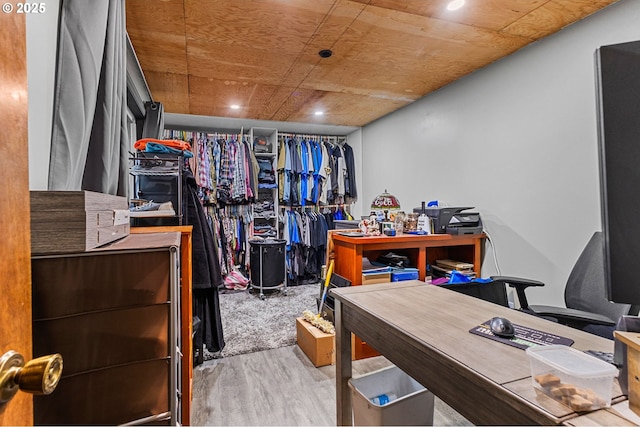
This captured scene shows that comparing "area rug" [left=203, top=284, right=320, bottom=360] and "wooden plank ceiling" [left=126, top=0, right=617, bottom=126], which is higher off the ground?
"wooden plank ceiling" [left=126, top=0, right=617, bottom=126]

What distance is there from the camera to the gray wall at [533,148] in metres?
2.04

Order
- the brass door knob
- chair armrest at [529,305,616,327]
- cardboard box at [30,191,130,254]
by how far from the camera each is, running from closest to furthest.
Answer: the brass door knob → cardboard box at [30,191,130,254] → chair armrest at [529,305,616,327]

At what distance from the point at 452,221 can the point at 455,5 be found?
164 cm

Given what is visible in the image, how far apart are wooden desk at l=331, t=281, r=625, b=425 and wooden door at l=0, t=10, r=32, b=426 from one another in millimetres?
826

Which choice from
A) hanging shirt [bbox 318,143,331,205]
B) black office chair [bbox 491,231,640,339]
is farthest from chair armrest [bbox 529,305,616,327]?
hanging shirt [bbox 318,143,331,205]

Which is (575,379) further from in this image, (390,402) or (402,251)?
(402,251)

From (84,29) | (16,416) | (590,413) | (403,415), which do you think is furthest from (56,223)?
(403,415)

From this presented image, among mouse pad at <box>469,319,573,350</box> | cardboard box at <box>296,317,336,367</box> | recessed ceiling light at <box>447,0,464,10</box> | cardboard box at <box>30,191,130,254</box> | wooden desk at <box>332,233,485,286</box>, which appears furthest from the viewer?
wooden desk at <box>332,233,485,286</box>

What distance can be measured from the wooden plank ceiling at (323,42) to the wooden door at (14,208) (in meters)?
1.66

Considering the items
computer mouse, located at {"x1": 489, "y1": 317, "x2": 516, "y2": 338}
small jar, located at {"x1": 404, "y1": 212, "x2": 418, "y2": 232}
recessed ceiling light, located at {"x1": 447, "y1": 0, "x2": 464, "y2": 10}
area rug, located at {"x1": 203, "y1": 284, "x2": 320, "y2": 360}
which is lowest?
area rug, located at {"x1": 203, "y1": 284, "x2": 320, "y2": 360}

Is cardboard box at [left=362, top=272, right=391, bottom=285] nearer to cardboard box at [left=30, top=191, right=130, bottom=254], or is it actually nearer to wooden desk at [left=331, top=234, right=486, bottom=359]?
wooden desk at [left=331, top=234, right=486, bottom=359]

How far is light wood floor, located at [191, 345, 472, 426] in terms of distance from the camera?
1673 mm

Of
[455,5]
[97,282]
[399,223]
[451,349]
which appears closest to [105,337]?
[97,282]

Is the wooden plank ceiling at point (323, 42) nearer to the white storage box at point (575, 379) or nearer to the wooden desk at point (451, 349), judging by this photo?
the wooden desk at point (451, 349)
